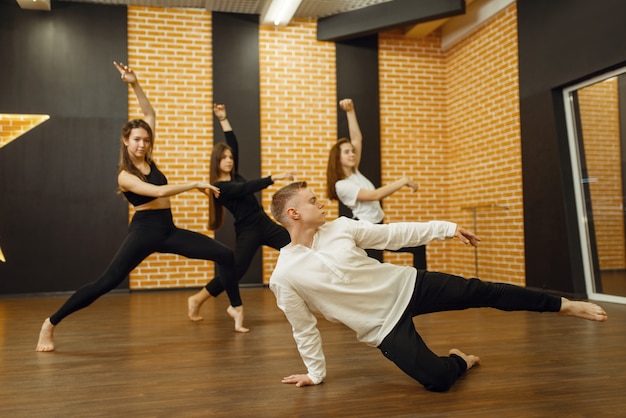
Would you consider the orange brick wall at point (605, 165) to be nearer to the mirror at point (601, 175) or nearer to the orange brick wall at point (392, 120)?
the mirror at point (601, 175)

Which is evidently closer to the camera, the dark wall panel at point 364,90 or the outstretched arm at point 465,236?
the outstretched arm at point 465,236

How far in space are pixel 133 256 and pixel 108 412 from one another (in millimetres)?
1360

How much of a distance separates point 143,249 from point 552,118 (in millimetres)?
3801

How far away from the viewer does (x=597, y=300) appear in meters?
4.66

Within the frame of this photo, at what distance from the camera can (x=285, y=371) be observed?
2.41m

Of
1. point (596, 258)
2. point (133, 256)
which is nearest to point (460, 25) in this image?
point (596, 258)

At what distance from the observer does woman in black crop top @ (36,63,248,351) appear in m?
3.01

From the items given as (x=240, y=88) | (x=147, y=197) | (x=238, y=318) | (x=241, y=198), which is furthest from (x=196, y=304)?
(x=240, y=88)

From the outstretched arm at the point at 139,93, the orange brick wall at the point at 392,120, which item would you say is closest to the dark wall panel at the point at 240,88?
the orange brick wall at the point at 392,120

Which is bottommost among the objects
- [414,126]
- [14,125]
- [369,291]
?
[369,291]

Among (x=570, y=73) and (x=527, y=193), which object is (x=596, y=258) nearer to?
(x=527, y=193)

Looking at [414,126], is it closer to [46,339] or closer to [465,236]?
[465,236]

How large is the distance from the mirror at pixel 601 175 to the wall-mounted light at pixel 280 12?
113 inches

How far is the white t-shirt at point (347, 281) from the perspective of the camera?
205cm
